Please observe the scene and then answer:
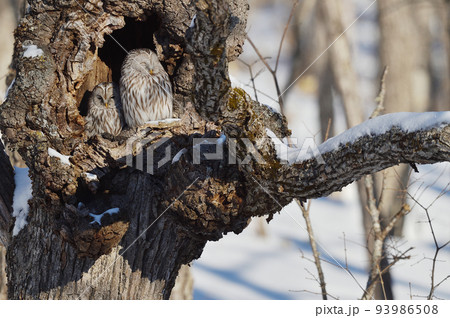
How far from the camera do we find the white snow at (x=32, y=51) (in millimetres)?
3594

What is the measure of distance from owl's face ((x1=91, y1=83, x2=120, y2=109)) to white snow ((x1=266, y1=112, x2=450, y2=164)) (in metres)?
1.81

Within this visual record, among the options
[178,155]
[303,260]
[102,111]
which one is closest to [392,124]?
[178,155]

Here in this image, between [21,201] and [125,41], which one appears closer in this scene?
[21,201]

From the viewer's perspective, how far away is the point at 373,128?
9.29ft

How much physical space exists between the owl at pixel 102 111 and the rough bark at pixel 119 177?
2.47 feet

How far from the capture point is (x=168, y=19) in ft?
12.4

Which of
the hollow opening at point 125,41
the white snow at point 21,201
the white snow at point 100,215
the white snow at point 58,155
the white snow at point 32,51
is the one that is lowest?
the white snow at point 100,215

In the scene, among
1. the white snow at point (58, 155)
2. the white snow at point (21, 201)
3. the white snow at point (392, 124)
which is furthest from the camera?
the white snow at point (21, 201)

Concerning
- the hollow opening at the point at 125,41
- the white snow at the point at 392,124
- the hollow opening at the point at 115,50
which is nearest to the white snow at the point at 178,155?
Answer: the white snow at the point at 392,124

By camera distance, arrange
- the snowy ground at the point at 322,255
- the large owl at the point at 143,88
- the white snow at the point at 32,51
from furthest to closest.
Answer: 1. the snowy ground at the point at 322,255
2. the large owl at the point at 143,88
3. the white snow at the point at 32,51

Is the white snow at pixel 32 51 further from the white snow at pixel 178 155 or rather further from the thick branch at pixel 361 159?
the thick branch at pixel 361 159

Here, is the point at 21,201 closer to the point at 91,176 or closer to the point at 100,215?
the point at 91,176

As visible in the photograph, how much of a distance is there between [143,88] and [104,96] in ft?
1.11
